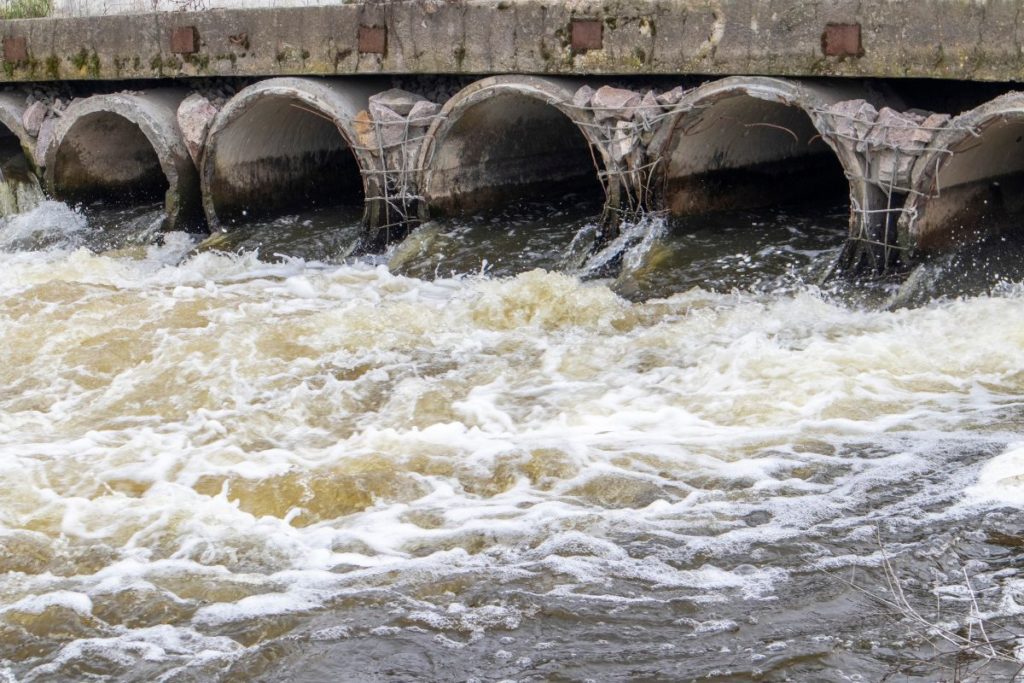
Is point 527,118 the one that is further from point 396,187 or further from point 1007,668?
point 1007,668

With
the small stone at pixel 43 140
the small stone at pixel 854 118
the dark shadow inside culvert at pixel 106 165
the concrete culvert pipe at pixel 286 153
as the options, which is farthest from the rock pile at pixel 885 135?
the small stone at pixel 43 140

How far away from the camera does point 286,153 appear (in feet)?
35.7

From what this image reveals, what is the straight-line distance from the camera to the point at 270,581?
180 inches

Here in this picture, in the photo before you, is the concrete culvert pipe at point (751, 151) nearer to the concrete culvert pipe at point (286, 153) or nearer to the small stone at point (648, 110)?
the small stone at point (648, 110)

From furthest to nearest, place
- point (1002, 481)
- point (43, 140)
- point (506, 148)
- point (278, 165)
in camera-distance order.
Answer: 1. point (43, 140)
2. point (278, 165)
3. point (506, 148)
4. point (1002, 481)

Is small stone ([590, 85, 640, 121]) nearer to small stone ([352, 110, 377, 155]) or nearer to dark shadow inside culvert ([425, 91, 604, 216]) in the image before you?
dark shadow inside culvert ([425, 91, 604, 216])

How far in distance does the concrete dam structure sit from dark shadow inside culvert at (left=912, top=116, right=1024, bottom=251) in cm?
2

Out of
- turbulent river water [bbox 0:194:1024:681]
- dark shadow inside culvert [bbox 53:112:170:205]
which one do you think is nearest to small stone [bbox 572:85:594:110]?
turbulent river water [bbox 0:194:1024:681]

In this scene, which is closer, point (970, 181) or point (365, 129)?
point (970, 181)

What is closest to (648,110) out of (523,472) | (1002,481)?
(523,472)

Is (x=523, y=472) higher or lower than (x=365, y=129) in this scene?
lower

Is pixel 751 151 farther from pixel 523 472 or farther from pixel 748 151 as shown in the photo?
pixel 523 472

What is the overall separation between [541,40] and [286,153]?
321cm

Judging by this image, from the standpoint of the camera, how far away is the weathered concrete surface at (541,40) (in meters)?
7.12
